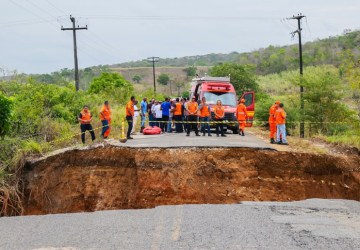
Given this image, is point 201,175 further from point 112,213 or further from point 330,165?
point 112,213

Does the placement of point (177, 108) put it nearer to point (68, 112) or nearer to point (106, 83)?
point (68, 112)

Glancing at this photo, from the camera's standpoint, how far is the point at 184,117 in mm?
25000

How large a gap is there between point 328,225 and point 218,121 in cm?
1253

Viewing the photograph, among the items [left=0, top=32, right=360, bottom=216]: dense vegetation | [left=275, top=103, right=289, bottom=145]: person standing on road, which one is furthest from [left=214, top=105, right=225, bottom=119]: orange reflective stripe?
[left=0, top=32, right=360, bottom=216]: dense vegetation

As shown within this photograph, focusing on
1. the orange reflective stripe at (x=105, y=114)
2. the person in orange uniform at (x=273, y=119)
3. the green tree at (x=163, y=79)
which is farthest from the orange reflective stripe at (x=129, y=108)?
the green tree at (x=163, y=79)

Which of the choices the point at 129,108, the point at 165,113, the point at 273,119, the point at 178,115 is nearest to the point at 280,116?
the point at 273,119

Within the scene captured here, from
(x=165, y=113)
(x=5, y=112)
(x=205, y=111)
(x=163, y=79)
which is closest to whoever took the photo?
(x=5, y=112)

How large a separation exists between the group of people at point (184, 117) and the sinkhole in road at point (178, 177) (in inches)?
102

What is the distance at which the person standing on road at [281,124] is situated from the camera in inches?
744

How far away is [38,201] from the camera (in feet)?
49.8

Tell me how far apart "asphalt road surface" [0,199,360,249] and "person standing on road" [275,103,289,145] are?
24.8ft

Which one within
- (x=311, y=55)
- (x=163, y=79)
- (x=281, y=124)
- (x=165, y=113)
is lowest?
(x=281, y=124)

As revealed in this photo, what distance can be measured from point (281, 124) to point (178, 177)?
544 cm

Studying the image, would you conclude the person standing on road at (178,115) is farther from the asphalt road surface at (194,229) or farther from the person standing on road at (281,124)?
the asphalt road surface at (194,229)
